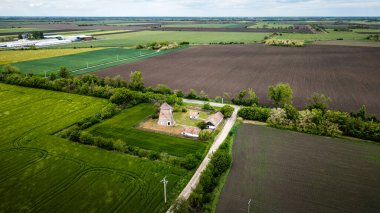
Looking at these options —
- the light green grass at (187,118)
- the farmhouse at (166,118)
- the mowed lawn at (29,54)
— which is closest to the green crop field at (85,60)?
the mowed lawn at (29,54)

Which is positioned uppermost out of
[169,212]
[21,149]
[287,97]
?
[287,97]

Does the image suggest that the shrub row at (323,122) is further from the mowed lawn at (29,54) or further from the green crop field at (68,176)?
the mowed lawn at (29,54)

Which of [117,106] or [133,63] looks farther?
[133,63]

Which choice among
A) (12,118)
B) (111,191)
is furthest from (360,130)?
(12,118)

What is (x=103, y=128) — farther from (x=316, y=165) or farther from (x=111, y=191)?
(x=316, y=165)

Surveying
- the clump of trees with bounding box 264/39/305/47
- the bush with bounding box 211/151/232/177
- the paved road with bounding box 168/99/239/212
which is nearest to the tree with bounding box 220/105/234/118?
the paved road with bounding box 168/99/239/212

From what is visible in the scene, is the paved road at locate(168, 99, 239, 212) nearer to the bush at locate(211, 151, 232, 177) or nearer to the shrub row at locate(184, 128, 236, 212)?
the shrub row at locate(184, 128, 236, 212)

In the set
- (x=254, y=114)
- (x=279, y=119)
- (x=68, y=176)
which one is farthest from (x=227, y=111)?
(x=68, y=176)
